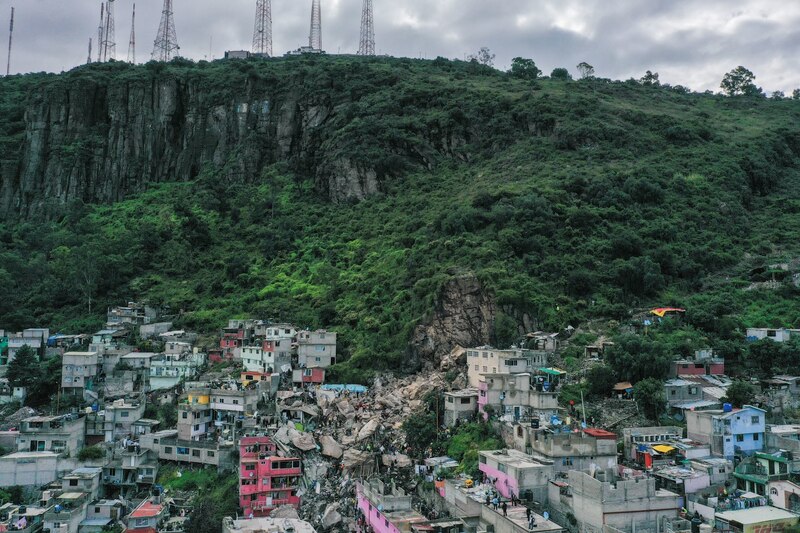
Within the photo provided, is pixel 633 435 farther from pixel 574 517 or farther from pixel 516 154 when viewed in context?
pixel 516 154

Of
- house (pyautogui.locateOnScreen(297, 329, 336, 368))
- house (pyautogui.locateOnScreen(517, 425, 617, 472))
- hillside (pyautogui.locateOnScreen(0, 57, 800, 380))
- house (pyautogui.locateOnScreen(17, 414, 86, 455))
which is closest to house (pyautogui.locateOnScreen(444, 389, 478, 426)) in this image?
hillside (pyautogui.locateOnScreen(0, 57, 800, 380))

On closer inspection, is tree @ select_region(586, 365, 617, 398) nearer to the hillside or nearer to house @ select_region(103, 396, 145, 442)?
the hillside

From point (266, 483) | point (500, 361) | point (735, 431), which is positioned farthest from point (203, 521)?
point (735, 431)

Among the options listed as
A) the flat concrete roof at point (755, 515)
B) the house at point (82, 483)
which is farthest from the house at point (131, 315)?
the flat concrete roof at point (755, 515)

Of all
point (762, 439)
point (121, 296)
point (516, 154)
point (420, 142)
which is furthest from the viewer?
point (420, 142)

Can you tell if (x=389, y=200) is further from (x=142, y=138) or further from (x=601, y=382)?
(x=601, y=382)

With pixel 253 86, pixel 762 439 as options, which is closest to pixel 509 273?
pixel 762 439

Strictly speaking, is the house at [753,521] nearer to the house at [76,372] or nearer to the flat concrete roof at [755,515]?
the flat concrete roof at [755,515]
